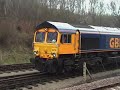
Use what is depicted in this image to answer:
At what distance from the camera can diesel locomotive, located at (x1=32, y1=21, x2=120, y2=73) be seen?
16234 mm

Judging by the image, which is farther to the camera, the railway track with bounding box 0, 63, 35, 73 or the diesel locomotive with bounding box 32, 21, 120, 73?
the railway track with bounding box 0, 63, 35, 73

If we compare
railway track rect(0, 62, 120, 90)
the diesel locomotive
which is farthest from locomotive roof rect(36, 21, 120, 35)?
railway track rect(0, 62, 120, 90)

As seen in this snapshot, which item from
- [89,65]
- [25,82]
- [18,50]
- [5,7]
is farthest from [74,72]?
[5,7]

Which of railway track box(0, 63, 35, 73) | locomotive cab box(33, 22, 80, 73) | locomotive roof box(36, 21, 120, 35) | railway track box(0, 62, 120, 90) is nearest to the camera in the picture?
railway track box(0, 62, 120, 90)

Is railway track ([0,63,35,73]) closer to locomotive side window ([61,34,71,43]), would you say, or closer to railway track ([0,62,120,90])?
railway track ([0,62,120,90])

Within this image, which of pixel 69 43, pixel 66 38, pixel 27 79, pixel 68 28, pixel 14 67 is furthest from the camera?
pixel 14 67

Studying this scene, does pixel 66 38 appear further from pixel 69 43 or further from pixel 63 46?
pixel 63 46

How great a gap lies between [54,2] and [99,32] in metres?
28.6

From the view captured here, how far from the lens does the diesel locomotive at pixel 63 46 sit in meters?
16.2

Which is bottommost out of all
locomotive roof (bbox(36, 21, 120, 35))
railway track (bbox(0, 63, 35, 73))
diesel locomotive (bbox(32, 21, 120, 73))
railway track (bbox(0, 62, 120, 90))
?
railway track (bbox(0, 62, 120, 90))

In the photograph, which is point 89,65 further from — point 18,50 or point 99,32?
point 18,50

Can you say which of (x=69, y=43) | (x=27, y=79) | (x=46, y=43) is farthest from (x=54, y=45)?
(x=27, y=79)

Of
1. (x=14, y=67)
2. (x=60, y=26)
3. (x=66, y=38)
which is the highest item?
(x=60, y=26)

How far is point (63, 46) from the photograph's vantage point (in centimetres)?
1645
